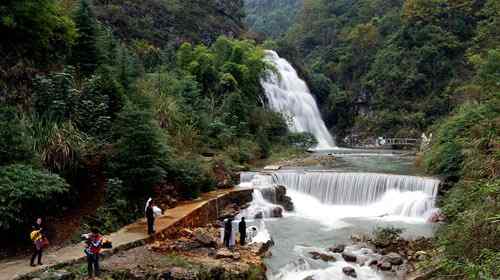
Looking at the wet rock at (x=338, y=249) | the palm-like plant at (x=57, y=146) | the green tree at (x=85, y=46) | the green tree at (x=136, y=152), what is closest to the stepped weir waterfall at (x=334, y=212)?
the wet rock at (x=338, y=249)

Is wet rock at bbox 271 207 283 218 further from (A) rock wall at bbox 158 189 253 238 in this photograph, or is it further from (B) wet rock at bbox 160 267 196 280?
(B) wet rock at bbox 160 267 196 280

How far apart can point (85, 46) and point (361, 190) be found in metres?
11.8

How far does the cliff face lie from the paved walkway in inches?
894

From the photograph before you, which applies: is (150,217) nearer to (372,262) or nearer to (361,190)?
(372,262)

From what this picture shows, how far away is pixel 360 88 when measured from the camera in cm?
4306

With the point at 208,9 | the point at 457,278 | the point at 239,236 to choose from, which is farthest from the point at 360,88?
the point at 457,278

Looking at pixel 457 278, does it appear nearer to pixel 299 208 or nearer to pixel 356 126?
pixel 299 208

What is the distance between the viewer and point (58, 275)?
853 cm

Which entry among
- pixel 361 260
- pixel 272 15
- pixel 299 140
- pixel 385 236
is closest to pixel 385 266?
pixel 361 260

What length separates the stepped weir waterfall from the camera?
11.0 meters

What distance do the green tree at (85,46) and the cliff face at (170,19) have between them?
53.6ft

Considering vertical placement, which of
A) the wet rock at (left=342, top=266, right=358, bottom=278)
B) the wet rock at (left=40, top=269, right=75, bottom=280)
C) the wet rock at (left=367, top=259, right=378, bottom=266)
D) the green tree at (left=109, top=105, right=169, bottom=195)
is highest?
the green tree at (left=109, top=105, right=169, bottom=195)

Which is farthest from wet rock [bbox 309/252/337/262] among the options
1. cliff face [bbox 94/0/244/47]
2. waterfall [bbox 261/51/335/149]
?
cliff face [bbox 94/0/244/47]

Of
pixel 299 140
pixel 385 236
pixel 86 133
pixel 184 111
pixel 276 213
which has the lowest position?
pixel 276 213
